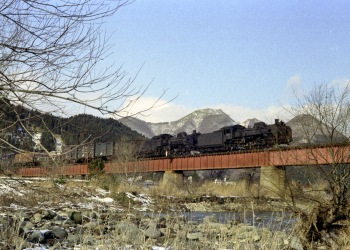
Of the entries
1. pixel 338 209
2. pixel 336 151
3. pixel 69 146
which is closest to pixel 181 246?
pixel 69 146

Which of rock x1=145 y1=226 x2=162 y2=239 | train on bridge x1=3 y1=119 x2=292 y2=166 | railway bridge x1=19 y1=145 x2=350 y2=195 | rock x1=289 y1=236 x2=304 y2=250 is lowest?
rock x1=289 y1=236 x2=304 y2=250

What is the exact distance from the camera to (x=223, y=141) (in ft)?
152

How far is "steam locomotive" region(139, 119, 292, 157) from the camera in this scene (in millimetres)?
39625

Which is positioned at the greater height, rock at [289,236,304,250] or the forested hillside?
the forested hillside

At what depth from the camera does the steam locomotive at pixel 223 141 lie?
3962 cm

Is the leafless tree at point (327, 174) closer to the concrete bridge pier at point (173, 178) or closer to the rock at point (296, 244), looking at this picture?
the rock at point (296, 244)

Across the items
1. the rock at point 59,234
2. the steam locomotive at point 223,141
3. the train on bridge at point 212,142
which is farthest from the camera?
the train on bridge at point 212,142

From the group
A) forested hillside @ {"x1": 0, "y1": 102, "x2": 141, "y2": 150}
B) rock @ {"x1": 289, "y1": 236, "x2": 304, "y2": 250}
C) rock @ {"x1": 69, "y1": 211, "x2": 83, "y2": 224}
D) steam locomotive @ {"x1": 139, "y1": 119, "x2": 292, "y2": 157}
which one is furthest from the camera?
steam locomotive @ {"x1": 139, "y1": 119, "x2": 292, "y2": 157}

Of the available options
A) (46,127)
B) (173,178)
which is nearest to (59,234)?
(46,127)

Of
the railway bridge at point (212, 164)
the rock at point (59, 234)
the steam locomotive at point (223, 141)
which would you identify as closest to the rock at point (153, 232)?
the rock at point (59, 234)

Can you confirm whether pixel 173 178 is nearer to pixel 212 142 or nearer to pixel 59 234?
pixel 212 142

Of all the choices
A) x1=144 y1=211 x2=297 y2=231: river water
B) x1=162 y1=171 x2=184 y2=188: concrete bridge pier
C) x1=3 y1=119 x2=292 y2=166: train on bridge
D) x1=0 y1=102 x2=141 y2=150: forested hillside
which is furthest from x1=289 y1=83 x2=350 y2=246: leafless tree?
x1=162 y1=171 x2=184 y2=188: concrete bridge pier

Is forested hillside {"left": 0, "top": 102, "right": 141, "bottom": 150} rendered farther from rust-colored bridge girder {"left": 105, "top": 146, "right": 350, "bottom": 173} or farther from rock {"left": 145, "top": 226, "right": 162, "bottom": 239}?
rust-colored bridge girder {"left": 105, "top": 146, "right": 350, "bottom": 173}

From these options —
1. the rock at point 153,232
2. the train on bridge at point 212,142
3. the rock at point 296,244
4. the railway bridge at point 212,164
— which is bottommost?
the rock at point 296,244
